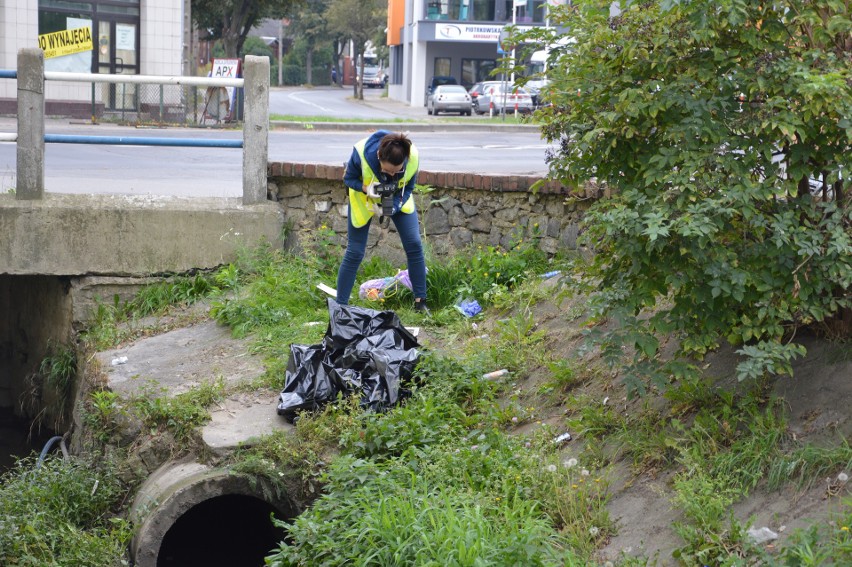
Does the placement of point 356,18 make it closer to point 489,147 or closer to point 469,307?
point 489,147

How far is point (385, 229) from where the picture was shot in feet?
27.6

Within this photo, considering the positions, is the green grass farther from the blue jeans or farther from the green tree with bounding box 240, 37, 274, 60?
the green tree with bounding box 240, 37, 274, 60

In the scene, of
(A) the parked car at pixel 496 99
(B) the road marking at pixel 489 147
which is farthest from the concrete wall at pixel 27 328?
(A) the parked car at pixel 496 99

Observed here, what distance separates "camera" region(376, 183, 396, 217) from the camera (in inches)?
269

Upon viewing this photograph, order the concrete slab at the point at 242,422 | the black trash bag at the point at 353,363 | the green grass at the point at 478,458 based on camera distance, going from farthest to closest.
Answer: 1. the black trash bag at the point at 353,363
2. the concrete slab at the point at 242,422
3. the green grass at the point at 478,458

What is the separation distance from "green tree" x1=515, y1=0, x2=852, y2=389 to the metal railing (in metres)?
4.24

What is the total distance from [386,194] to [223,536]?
8.44 ft

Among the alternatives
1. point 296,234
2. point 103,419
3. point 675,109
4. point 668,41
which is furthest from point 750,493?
point 296,234

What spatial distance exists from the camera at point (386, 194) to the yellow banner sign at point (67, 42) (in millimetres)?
17279

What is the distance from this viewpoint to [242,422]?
5.97 meters

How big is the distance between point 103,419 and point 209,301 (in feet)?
6.20

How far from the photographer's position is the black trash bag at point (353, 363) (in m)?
5.88

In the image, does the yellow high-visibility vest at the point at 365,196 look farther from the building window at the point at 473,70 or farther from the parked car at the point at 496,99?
the building window at the point at 473,70

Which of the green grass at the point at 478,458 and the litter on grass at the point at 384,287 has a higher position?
the litter on grass at the point at 384,287
